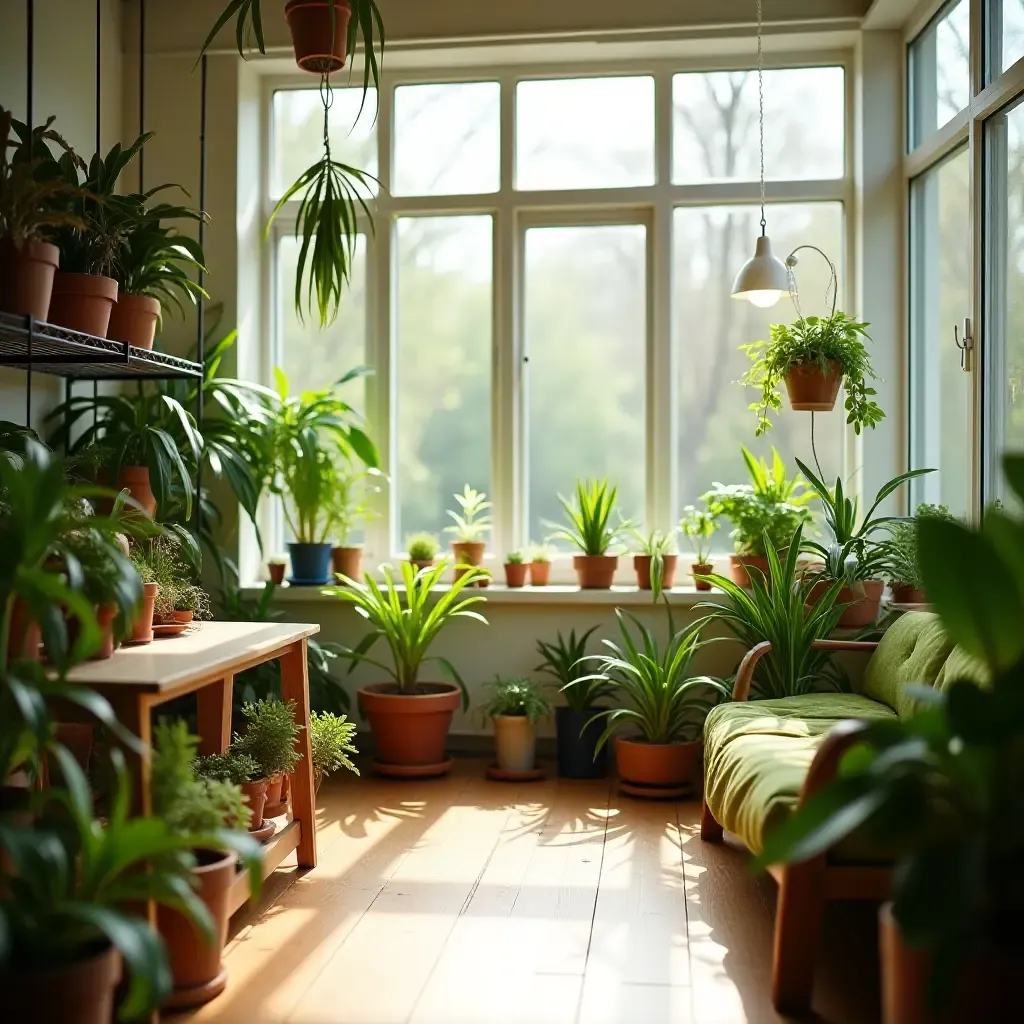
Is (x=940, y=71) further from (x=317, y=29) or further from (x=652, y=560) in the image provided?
(x=317, y=29)

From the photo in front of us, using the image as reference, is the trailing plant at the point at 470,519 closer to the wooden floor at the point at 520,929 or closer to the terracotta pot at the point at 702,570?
the terracotta pot at the point at 702,570

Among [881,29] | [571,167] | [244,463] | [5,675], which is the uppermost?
[881,29]

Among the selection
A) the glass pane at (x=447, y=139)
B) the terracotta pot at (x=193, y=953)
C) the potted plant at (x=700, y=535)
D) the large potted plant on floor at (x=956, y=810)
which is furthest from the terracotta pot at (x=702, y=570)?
the large potted plant on floor at (x=956, y=810)

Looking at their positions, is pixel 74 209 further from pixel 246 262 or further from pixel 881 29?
pixel 881 29

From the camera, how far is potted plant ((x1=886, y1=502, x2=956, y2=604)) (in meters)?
4.00

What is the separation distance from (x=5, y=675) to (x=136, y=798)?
0.44m

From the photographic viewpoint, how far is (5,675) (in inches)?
80.8

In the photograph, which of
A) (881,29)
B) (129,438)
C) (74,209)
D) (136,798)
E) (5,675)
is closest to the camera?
(5,675)

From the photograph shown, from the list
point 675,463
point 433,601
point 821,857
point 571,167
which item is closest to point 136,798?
point 821,857

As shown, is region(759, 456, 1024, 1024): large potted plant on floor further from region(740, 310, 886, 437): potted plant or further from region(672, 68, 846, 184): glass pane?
region(672, 68, 846, 184): glass pane

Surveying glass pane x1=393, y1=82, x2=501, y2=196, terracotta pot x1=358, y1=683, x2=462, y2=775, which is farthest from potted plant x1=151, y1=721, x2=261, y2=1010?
glass pane x1=393, y1=82, x2=501, y2=196

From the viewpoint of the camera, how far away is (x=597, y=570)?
482cm

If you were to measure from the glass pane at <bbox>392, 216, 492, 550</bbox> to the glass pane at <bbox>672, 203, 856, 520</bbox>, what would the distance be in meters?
0.87

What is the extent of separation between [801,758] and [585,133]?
3177 mm
